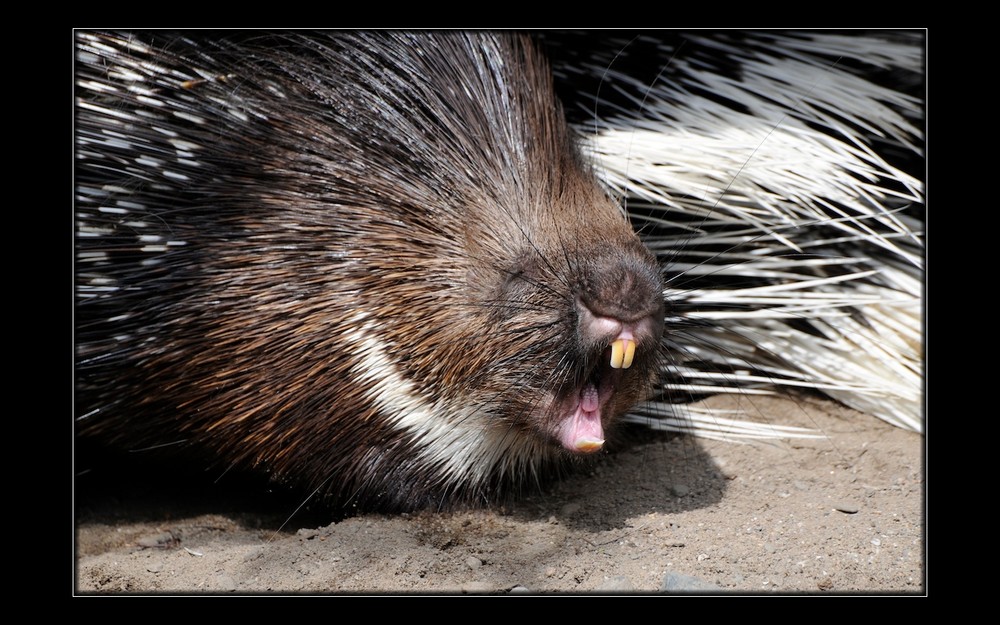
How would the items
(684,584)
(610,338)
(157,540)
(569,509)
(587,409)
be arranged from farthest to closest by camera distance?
1. (157,540)
2. (569,509)
3. (587,409)
4. (610,338)
5. (684,584)

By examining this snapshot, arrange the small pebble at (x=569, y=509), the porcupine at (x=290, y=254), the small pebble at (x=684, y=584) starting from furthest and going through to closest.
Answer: the small pebble at (x=569, y=509)
the porcupine at (x=290, y=254)
the small pebble at (x=684, y=584)

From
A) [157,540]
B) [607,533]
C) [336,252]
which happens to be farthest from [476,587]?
[157,540]

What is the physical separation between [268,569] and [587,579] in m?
0.80

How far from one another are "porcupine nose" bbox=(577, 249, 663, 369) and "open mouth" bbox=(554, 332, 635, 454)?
134mm

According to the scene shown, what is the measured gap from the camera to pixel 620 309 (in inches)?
94.1

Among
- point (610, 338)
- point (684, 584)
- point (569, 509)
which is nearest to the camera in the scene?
point (684, 584)

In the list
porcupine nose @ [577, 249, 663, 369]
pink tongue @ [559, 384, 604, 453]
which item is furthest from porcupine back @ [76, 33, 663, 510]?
porcupine nose @ [577, 249, 663, 369]

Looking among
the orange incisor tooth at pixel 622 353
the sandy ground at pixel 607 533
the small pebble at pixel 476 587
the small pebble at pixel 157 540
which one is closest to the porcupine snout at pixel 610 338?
the orange incisor tooth at pixel 622 353

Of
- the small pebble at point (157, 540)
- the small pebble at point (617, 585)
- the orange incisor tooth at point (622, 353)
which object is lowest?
the small pebble at point (157, 540)

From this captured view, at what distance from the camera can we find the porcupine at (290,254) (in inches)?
106

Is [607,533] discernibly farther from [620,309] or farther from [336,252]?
[336,252]

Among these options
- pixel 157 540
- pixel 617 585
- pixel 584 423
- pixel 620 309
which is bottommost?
pixel 157 540

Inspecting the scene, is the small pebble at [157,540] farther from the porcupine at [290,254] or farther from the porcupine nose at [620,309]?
the porcupine nose at [620,309]

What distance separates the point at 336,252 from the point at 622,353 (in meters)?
0.83
